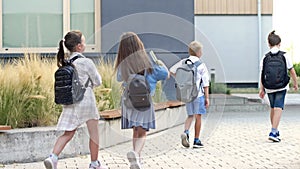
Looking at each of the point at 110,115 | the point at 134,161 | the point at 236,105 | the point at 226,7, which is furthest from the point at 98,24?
the point at 226,7

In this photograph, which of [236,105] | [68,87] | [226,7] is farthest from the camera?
[226,7]

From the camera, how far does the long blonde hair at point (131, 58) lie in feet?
20.7

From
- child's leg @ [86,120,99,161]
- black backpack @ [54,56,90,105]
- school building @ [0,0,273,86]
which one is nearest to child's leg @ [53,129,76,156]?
child's leg @ [86,120,99,161]

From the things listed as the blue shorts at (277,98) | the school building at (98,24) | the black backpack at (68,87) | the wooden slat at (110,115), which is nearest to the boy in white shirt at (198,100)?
the wooden slat at (110,115)

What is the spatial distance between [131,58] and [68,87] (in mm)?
803

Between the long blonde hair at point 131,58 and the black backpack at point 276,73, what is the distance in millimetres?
3209

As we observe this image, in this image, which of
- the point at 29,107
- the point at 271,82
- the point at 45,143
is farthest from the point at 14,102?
the point at 271,82

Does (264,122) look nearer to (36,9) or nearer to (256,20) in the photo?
(36,9)

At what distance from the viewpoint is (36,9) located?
1295 cm

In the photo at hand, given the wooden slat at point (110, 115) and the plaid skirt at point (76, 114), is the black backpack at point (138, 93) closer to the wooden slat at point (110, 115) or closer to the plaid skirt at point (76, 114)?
the plaid skirt at point (76, 114)

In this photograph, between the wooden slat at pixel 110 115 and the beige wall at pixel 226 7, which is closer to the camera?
the wooden slat at pixel 110 115

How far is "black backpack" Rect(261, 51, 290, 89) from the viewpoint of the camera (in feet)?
29.1

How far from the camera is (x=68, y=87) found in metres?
6.12

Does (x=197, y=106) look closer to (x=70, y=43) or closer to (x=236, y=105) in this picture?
(x=70, y=43)
